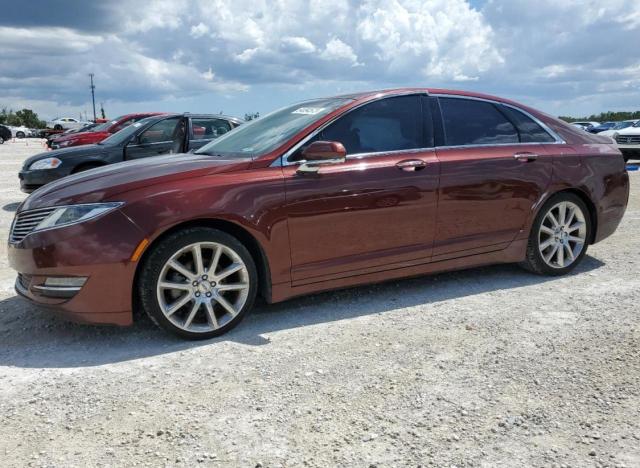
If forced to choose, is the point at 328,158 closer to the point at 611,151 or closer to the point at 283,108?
the point at 283,108

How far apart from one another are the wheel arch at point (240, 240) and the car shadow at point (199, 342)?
0.30 meters

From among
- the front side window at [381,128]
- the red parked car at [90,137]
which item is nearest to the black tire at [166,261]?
the front side window at [381,128]

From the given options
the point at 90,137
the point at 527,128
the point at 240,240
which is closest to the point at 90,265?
the point at 240,240

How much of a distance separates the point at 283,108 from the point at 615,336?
9.98 feet

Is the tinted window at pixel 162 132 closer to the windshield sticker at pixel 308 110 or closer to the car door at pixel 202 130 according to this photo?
the car door at pixel 202 130

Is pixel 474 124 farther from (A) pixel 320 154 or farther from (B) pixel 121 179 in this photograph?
(B) pixel 121 179

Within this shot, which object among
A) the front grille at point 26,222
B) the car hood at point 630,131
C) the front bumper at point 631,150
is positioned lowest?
the front grille at point 26,222

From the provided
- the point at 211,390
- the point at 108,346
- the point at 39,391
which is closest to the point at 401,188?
the point at 211,390

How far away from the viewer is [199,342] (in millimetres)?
3645

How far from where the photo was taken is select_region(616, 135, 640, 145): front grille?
16706 millimetres

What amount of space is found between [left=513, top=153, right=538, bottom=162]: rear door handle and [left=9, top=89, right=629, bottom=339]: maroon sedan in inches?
0.4

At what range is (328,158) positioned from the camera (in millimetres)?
3795

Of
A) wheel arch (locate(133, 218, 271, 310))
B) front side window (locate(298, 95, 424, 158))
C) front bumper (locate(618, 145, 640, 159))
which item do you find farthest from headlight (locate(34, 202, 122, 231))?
front bumper (locate(618, 145, 640, 159))

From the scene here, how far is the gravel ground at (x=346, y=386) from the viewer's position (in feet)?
8.07
